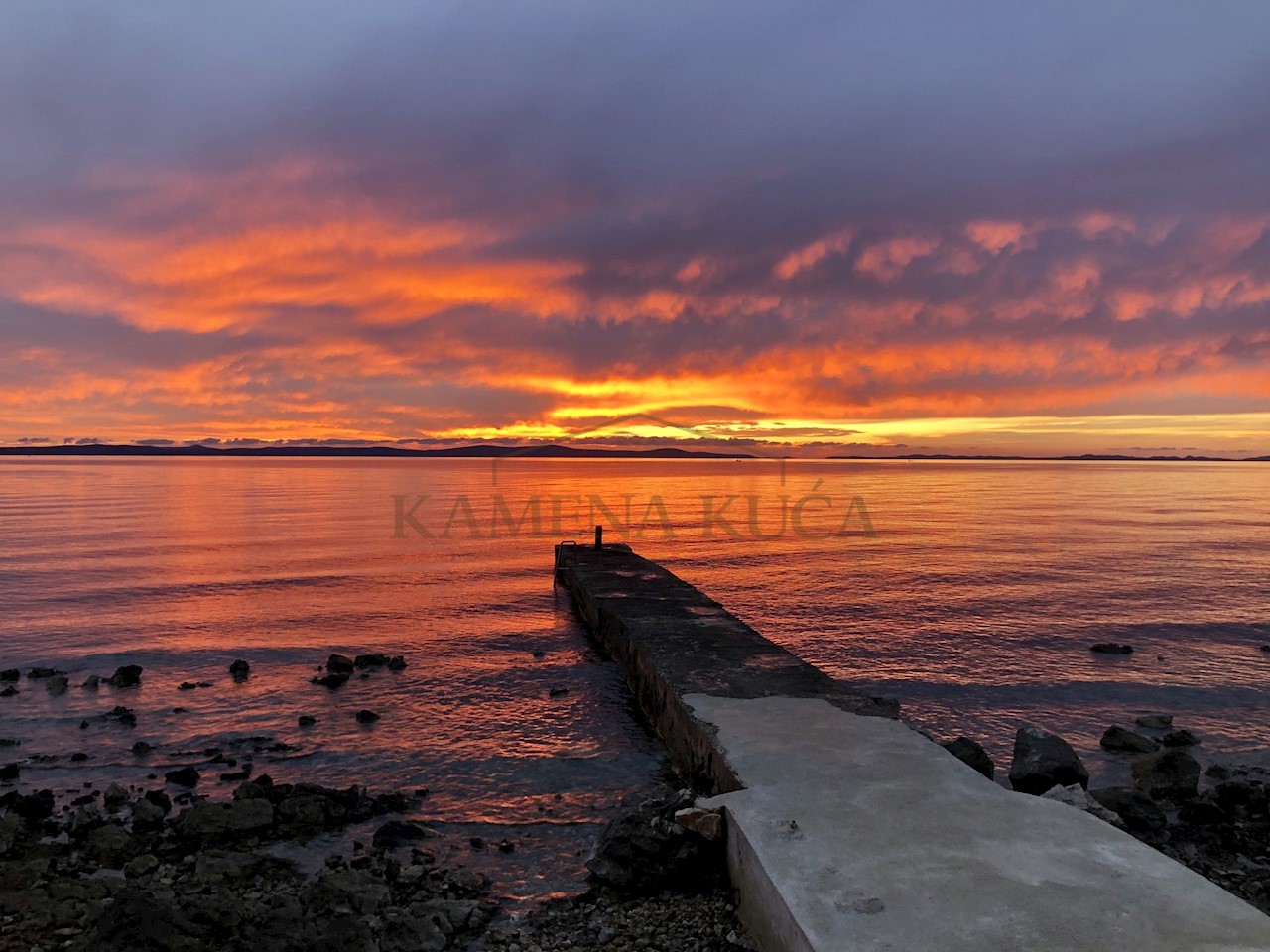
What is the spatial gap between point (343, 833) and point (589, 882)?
320cm

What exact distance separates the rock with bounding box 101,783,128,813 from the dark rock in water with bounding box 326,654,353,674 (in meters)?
5.64

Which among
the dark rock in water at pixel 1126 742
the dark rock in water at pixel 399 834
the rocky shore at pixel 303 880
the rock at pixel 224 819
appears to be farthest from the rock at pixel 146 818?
the dark rock in water at pixel 1126 742

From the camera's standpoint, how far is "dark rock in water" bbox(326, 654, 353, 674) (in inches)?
619

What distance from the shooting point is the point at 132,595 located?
23.2 metres

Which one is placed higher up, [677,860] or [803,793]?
[803,793]

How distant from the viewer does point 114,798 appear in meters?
9.80

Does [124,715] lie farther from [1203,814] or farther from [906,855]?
[1203,814]

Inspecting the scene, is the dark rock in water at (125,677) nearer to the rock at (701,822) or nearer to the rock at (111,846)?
the rock at (111,846)

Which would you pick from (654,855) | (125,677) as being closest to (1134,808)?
(654,855)

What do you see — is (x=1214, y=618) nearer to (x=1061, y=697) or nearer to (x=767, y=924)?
(x=1061, y=697)

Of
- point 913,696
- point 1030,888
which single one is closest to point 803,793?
point 1030,888

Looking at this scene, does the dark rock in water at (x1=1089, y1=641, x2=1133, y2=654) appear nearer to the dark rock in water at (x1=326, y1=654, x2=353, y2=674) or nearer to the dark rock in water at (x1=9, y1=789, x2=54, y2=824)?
the dark rock in water at (x1=326, y1=654, x2=353, y2=674)

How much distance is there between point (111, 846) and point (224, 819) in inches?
41.9

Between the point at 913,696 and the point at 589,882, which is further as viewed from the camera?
the point at 913,696
